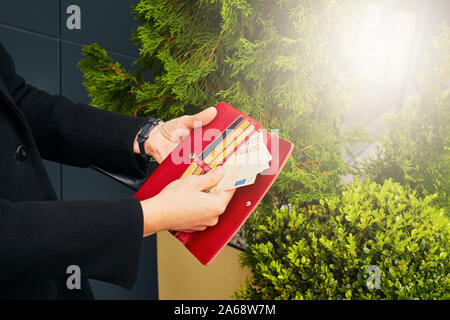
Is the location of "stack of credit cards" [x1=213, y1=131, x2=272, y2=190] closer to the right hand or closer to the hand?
the right hand

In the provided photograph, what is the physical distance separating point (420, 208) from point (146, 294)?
2.01 m

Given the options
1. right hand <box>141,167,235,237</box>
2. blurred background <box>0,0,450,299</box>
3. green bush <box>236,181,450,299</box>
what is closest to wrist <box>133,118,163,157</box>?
right hand <box>141,167,235,237</box>

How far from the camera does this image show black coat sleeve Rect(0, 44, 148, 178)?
Result: 103cm

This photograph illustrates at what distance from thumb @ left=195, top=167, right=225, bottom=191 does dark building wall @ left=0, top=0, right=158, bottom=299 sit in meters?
1.46

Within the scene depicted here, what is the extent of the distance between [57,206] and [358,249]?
1.01 metres

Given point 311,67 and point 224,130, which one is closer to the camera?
point 224,130

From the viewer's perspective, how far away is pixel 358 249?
3.97 ft

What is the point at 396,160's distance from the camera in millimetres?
1649

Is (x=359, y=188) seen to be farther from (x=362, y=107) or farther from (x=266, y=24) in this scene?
(x=362, y=107)

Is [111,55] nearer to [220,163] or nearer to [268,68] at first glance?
[268,68]

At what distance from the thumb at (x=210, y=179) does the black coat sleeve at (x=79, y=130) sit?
0.32m

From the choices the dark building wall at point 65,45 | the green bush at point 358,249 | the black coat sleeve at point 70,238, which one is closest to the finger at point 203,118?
the black coat sleeve at point 70,238

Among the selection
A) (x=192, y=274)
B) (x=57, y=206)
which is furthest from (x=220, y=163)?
(x=192, y=274)
